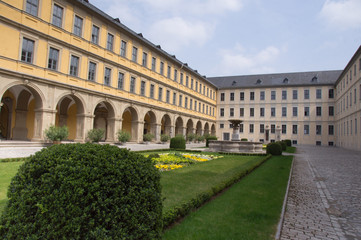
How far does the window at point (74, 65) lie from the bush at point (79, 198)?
63.2 feet

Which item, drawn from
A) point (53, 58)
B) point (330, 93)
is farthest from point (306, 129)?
point (53, 58)

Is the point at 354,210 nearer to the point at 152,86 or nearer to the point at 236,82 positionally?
the point at 152,86

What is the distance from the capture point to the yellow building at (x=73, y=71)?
15.9 metres

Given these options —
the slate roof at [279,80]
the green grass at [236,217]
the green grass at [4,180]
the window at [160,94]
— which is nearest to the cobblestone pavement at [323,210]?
the green grass at [236,217]

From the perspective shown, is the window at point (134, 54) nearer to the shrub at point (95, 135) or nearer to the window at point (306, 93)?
the shrub at point (95, 135)

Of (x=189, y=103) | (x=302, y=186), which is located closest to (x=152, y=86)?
(x=189, y=103)

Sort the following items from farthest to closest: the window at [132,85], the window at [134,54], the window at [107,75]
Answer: the window at [134,54] < the window at [132,85] < the window at [107,75]

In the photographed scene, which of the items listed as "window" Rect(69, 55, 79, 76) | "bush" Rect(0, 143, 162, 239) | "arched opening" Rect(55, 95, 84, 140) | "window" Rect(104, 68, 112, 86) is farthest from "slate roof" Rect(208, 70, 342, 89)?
"bush" Rect(0, 143, 162, 239)

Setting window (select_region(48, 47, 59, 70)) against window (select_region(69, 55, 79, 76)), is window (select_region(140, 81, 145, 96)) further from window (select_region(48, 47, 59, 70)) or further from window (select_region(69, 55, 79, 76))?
window (select_region(48, 47, 59, 70))

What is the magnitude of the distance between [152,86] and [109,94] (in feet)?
24.3

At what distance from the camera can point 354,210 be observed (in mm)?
5281

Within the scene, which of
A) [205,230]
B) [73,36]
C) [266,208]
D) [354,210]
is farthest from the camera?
[73,36]

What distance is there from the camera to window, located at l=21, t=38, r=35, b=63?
52.9 feet

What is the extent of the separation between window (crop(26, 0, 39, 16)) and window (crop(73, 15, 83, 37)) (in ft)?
10.4
